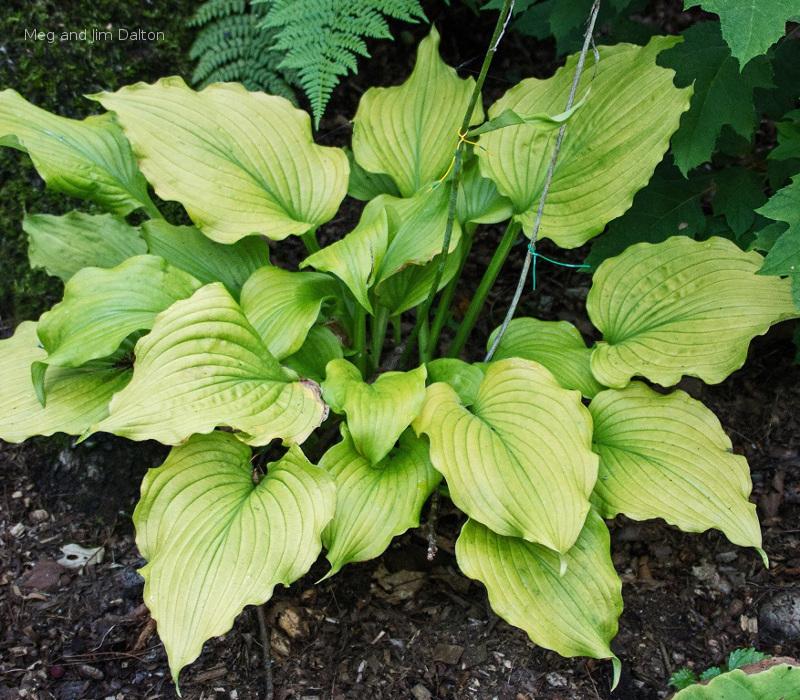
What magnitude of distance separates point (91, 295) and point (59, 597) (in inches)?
35.2

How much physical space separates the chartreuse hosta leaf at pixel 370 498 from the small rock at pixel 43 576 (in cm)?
92

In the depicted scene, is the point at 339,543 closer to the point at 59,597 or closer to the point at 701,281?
the point at 59,597

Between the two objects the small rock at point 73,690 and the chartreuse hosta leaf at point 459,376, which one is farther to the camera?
the chartreuse hosta leaf at point 459,376

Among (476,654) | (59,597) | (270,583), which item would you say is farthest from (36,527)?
(476,654)

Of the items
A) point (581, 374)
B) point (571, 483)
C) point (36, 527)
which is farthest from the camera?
point (36, 527)

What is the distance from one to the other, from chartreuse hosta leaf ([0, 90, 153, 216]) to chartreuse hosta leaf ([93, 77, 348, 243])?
0.19 meters

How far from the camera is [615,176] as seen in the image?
6.86 ft

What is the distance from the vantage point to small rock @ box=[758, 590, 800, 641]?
2047mm

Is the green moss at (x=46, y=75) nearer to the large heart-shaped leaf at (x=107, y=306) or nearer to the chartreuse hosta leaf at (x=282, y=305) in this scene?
the large heart-shaped leaf at (x=107, y=306)

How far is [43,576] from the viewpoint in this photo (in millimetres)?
2172

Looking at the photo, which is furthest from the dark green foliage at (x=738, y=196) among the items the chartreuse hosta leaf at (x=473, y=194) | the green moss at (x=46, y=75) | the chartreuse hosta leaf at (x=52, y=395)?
the green moss at (x=46, y=75)

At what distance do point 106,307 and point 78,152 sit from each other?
1.74 ft

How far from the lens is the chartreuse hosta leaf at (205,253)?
7.17ft

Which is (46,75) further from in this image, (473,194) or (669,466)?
(669,466)
